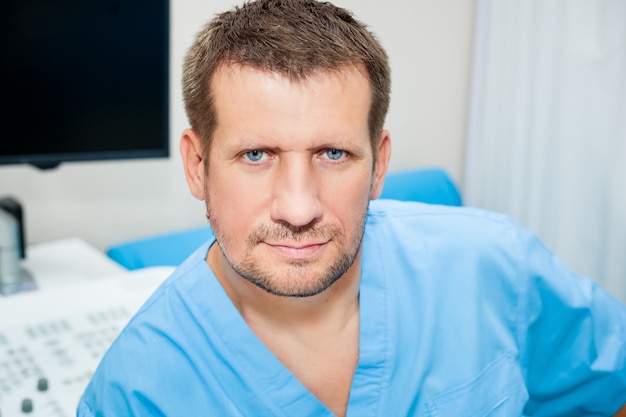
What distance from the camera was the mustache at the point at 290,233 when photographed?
773 millimetres

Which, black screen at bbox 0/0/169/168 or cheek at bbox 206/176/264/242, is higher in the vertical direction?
black screen at bbox 0/0/169/168

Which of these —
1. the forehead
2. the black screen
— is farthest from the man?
the black screen

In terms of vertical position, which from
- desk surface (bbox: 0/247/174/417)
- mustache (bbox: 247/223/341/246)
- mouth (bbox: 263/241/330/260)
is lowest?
desk surface (bbox: 0/247/174/417)

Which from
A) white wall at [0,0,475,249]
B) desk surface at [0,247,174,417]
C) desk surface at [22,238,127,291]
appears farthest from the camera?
white wall at [0,0,475,249]

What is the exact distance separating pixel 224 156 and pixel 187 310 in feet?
0.70

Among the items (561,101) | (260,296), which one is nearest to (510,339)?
(260,296)

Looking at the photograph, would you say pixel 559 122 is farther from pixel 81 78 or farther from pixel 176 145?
pixel 81 78

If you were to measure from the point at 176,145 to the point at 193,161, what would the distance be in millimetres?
765

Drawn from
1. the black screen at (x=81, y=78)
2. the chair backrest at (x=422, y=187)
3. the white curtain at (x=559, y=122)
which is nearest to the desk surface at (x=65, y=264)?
the black screen at (x=81, y=78)

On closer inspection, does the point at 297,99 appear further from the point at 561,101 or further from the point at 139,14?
the point at 561,101

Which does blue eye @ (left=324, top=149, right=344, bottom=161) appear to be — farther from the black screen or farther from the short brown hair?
the black screen

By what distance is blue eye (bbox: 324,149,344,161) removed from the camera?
0.80m

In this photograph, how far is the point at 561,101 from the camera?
1934 mm

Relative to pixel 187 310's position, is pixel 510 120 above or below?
above
